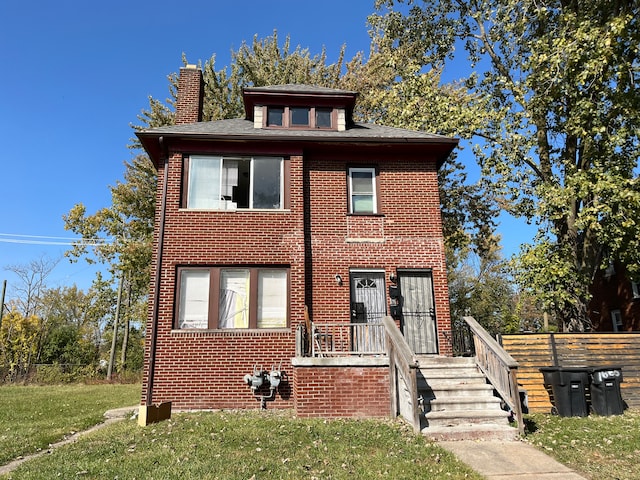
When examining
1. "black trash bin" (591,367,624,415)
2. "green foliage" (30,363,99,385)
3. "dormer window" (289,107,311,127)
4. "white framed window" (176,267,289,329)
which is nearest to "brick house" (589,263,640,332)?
"black trash bin" (591,367,624,415)

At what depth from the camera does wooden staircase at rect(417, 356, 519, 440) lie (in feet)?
22.9

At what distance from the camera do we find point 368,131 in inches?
492

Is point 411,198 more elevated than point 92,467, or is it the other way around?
point 411,198

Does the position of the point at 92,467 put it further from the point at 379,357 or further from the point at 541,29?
the point at 541,29

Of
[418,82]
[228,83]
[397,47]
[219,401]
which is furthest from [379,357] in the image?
[228,83]

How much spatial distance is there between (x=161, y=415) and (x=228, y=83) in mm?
18624

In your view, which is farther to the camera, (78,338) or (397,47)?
(78,338)

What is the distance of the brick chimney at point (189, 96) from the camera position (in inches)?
543

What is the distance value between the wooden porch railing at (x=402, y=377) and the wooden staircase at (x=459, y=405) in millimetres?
283

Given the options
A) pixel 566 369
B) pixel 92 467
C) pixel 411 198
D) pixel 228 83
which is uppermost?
pixel 228 83

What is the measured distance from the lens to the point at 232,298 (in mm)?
10539

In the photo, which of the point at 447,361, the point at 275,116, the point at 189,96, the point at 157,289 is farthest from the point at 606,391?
the point at 189,96

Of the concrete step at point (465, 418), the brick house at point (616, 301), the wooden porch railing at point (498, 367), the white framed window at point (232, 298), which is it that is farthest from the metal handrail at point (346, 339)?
the brick house at point (616, 301)

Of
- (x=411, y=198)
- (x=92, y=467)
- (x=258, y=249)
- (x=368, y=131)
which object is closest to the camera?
(x=92, y=467)
